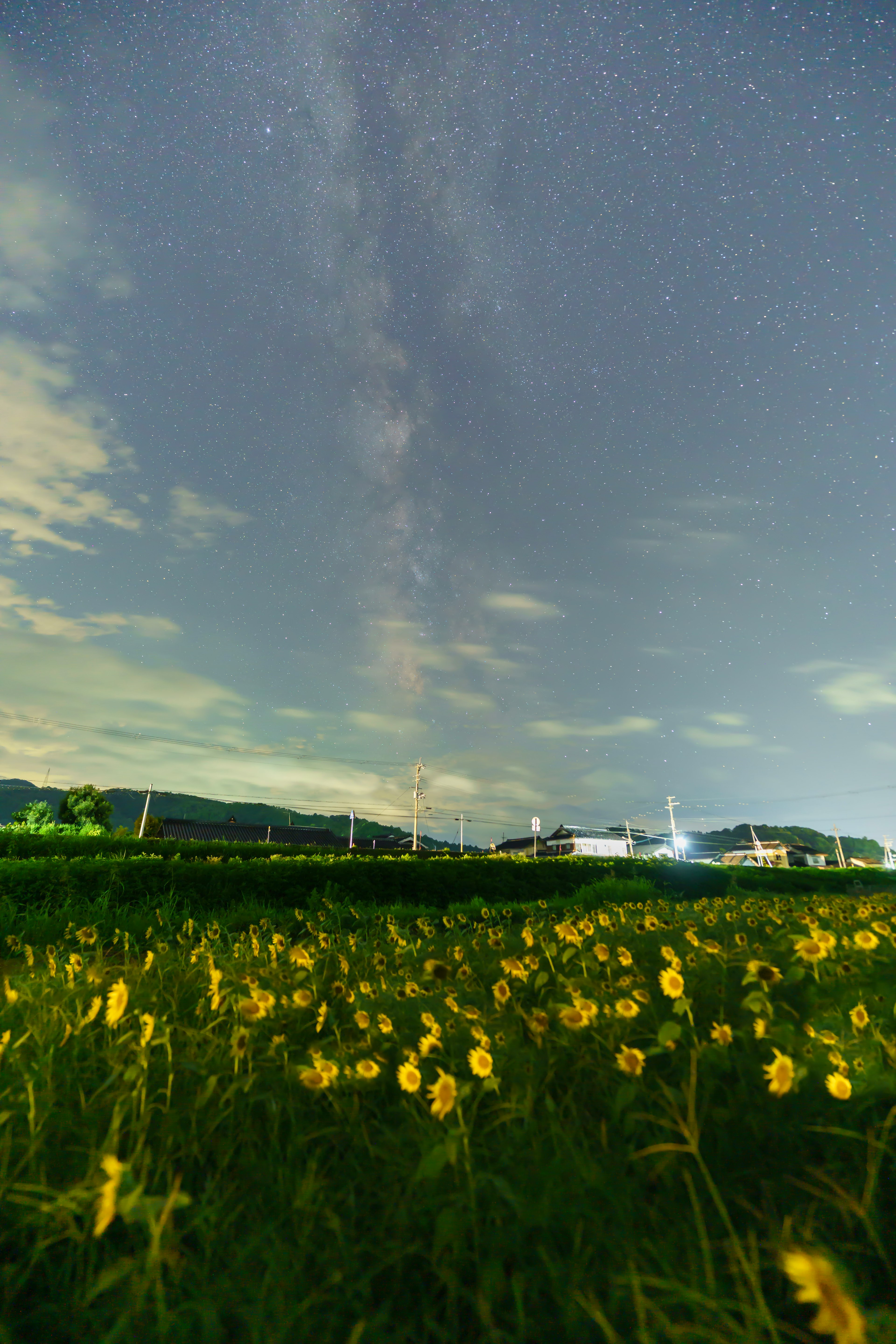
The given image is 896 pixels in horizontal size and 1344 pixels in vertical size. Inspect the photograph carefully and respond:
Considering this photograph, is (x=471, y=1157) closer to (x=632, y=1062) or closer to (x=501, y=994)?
(x=632, y=1062)

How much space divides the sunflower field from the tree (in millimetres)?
52567

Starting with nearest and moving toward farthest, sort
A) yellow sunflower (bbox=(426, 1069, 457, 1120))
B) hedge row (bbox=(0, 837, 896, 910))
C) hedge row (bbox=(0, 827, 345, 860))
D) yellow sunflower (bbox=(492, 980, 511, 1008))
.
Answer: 1. yellow sunflower (bbox=(426, 1069, 457, 1120))
2. yellow sunflower (bbox=(492, 980, 511, 1008))
3. hedge row (bbox=(0, 837, 896, 910))
4. hedge row (bbox=(0, 827, 345, 860))

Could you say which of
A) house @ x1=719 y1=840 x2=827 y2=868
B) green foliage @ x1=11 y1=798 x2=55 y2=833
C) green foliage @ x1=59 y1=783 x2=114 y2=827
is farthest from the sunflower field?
house @ x1=719 y1=840 x2=827 y2=868

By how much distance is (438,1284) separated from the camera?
1.62 m

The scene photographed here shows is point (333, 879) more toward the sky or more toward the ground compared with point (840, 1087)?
more toward the sky

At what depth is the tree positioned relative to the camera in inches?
1908

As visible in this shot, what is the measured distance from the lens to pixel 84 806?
159 ft

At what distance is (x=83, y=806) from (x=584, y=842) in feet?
225

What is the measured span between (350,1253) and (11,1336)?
88 cm

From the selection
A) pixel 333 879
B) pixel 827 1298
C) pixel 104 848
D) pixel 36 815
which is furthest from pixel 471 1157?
pixel 36 815

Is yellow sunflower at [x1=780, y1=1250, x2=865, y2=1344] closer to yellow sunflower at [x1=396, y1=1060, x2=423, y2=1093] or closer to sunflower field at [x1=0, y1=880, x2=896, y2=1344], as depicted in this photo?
sunflower field at [x1=0, y1=880, x2=896, y2=1344]

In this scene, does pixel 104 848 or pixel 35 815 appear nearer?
pixel 104 848

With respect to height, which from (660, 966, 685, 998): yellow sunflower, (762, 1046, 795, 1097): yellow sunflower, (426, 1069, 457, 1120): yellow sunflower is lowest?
(426, 1069, 457, 1120): yellow sunflower

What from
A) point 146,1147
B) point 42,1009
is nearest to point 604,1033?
point 146,1147
